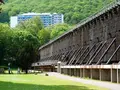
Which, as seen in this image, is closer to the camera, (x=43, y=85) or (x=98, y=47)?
(x=43, y=85)

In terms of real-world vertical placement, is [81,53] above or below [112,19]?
below

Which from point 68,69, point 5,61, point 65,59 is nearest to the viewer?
point 68,69

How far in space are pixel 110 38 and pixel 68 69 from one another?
64.3 ft

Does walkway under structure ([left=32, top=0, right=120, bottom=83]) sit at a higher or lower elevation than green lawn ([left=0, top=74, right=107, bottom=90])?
higher

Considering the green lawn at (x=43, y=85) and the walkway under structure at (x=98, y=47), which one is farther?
the walkway under structure at (x=98, y=47)

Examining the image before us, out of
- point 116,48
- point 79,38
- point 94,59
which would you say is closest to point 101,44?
point 94,59

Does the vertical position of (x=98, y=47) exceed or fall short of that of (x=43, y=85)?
it exceeds it

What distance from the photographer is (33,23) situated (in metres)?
193

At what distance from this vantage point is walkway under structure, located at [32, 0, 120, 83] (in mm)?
43969

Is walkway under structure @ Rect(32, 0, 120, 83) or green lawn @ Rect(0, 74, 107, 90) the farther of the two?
walkway under structure @ Rect(32, 0, 120, 83)

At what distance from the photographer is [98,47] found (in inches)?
2227

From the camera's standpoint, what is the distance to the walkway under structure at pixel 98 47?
4397 cm

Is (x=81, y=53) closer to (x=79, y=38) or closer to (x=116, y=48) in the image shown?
(x=79, y=38)

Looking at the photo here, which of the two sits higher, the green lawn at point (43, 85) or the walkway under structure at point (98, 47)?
the walkway under structure at point (98, 47)
